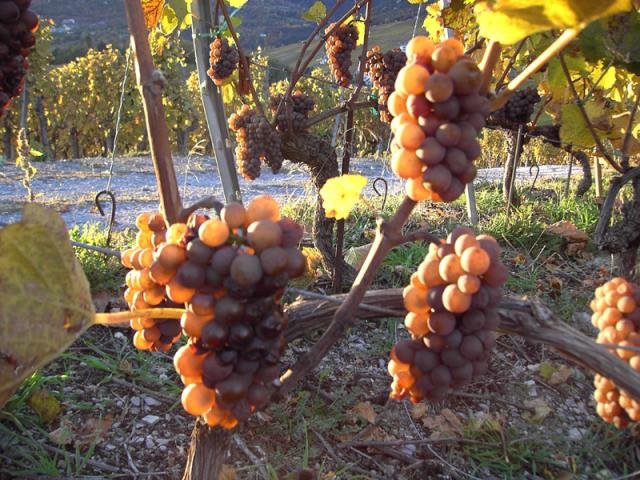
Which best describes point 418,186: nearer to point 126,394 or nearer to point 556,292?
point 126,394

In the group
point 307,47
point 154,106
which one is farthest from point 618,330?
point 307,47

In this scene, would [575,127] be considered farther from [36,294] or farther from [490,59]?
[36,294]

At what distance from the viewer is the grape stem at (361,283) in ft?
2.96

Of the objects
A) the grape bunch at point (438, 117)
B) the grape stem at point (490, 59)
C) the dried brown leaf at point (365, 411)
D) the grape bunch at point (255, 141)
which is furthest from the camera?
the grape bunch at point (255, 141)

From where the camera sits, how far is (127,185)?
8789 millimetres

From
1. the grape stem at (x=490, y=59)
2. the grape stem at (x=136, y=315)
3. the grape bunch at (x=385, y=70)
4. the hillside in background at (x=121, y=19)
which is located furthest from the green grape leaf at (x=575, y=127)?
the hillside in background at (x=121, y=19)

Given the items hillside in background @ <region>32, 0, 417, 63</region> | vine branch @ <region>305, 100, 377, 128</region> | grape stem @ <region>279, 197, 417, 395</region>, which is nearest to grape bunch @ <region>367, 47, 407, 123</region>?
vine branch @ <region>305, 100, 377, 128</region>

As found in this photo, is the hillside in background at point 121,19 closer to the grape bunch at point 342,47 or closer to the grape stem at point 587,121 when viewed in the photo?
the grape bunch at point 342,47

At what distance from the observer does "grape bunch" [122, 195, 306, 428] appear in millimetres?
756

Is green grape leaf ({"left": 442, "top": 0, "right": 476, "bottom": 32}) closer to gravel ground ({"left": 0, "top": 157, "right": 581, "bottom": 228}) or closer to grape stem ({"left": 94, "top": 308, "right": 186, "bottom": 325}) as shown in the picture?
grape stem ({"left": 94, "top": 308, "right": 186, "bottom": 325})

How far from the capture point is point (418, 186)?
807 millimetres

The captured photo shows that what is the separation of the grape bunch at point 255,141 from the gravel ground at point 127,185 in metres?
1.90

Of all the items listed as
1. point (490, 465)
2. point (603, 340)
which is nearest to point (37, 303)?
point (603, 340)

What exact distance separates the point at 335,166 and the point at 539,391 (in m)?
1.34
